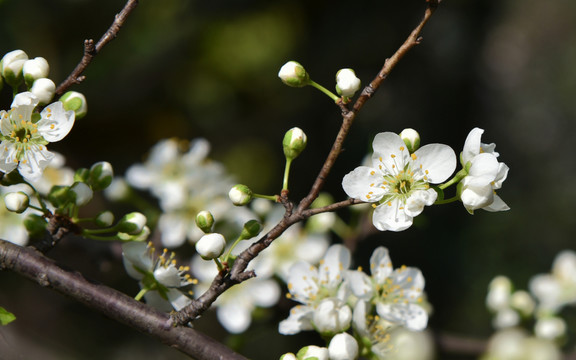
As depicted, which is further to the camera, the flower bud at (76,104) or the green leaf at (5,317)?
the flower bud at (76,104)

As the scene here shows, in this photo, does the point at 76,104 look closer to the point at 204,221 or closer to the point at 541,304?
the point at 204,221

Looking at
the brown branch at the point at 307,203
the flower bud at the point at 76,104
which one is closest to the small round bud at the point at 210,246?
the brown branch at the point at 307,203

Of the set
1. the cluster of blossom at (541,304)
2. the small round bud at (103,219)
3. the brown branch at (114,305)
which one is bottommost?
the brown branch at (114,305)

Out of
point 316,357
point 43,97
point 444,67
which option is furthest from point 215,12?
point 316,357

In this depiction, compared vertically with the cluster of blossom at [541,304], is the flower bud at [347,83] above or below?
below

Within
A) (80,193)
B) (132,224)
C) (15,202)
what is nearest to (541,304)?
(132,224)

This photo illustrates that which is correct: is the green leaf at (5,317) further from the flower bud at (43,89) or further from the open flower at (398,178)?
the open flower at (398,178)

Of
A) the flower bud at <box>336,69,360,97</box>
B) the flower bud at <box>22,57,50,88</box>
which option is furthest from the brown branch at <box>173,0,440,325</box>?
the flower bud at <box>22,57,50,88</box>

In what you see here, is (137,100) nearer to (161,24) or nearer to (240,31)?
(161,24)
